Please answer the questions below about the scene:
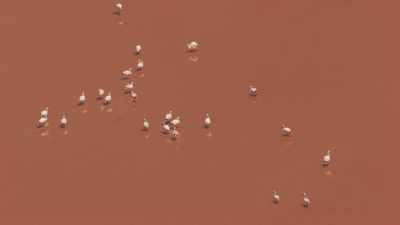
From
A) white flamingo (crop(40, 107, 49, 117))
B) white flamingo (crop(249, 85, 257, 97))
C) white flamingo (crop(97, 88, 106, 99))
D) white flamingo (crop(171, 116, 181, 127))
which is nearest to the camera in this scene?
white flamingo (crop(171, 116, 181, 127))

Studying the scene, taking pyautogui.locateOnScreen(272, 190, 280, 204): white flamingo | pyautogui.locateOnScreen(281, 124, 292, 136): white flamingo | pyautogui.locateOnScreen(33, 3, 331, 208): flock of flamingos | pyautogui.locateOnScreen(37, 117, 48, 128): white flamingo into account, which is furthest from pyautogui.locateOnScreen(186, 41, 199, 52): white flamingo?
pyautogui.locateOnScreen(272, 190, 280, 204): white flamingo

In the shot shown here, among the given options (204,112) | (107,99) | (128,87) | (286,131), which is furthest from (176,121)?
(286,131)

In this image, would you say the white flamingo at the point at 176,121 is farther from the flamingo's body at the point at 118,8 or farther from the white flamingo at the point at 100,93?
the flamingo's body at the point at 118,8

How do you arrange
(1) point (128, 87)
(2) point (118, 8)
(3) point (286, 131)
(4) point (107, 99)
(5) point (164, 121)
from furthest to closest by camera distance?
(2) point (118, 8)
(1) point (128, 87)
(4) point (107, 99)
(5) point (164, 121)
(3) point (286, 131)

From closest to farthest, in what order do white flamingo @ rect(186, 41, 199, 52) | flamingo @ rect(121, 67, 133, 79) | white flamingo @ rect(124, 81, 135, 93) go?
white flamingo @ rect(124, 81, 135, 93) → flamingo @ rect(121, 67, 133, 79) → white flamingo @ rect(186, 41, 199, 52)

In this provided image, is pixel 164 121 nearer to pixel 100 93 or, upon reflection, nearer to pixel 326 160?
pixel 100 93

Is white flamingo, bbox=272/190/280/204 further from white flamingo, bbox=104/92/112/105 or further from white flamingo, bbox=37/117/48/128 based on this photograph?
white flamingo, bbox=37/117/48/128

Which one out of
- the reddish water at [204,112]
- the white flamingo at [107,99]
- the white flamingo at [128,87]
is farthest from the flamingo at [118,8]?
the white flamingo at [107,99]

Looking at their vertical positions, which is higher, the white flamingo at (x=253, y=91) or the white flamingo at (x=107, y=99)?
the white flamingo at (x=253, y=91)

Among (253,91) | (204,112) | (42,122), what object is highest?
(253,91)
